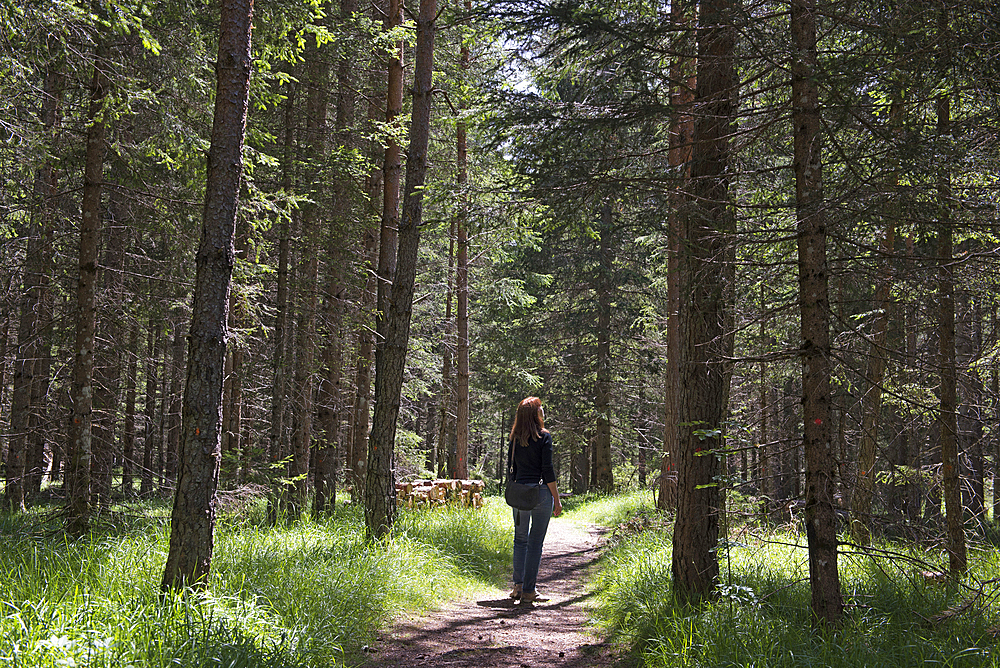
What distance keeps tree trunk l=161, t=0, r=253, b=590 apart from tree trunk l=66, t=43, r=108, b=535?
10.8ft

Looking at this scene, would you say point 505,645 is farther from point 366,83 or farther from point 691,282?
point 366,83

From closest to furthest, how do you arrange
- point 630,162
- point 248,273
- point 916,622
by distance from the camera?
point 916,622 → point 630,162 → point 248,273

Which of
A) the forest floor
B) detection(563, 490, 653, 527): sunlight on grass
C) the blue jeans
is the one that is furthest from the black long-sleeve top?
detection(563, 490, 653, 527): sunlight on grass

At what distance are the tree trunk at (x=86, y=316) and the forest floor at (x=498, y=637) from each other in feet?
14.0

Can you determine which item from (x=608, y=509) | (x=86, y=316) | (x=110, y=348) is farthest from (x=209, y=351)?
(x=608, y=509)

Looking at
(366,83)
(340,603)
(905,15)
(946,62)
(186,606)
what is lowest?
(340,603)

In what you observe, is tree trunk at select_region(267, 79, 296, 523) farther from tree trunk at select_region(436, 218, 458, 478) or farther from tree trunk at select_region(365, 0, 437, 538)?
tree trunk at select_region(436, 218, 458, 478)

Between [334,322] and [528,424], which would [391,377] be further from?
[334,322]

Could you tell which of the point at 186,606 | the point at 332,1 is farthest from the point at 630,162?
the point at 332,1

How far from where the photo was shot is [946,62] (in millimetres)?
4223

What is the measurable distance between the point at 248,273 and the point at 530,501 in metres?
4.77

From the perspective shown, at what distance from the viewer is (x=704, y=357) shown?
17.7ft

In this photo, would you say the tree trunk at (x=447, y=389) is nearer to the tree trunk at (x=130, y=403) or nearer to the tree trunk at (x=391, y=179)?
the tree trunk at (x=391, y=179)

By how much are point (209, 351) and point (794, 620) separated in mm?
4790
